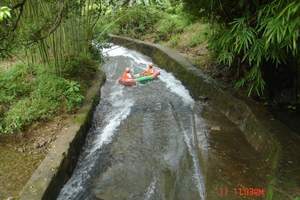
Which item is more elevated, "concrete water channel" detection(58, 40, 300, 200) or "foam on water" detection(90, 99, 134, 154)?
"concrete water channel" detection(58, 40, 300, 200)

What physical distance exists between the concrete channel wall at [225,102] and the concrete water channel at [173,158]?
0.08 meters

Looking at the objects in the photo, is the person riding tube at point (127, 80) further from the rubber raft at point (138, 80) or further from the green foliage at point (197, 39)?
the green foliage at point (197, 39)

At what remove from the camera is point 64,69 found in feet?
21.7

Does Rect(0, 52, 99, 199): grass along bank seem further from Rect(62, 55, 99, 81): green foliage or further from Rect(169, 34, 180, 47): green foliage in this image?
Rect(169, 34, 180, 47): green foliage

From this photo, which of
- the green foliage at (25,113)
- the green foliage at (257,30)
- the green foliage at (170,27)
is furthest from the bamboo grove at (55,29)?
the green foliage at (170,27)

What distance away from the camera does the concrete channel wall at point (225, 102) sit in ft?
16.0

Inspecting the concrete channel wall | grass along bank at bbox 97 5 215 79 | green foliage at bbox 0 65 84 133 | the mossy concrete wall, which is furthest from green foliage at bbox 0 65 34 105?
the concrete channel wall

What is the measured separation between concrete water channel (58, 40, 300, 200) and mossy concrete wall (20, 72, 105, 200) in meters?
0.13

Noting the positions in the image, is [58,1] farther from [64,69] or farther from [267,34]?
[267,34]

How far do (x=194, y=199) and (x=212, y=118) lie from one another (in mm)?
2400

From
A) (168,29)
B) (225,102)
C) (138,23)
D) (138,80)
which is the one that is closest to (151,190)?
(225,102)

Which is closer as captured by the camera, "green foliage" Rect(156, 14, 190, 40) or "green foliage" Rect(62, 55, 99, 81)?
"green foliage" Rect(62, 55, 99, 81)

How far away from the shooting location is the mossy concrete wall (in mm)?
3795

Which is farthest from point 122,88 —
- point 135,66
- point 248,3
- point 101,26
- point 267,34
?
point 267,34
